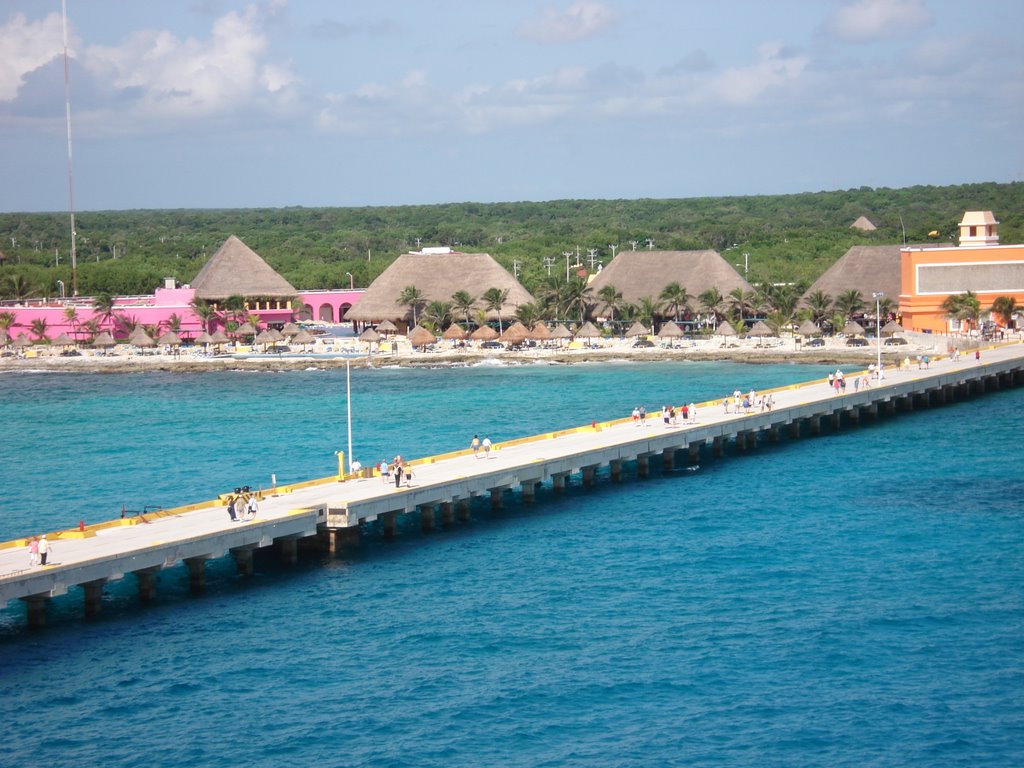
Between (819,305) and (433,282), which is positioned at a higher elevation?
(433,282)

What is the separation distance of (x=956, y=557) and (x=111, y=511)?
24.5 metres

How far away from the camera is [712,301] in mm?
102688

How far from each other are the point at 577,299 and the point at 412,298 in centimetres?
1188

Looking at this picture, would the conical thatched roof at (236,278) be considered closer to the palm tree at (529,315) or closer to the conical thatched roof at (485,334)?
the conical thatched roof at (485,334)

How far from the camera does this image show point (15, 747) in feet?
83.8

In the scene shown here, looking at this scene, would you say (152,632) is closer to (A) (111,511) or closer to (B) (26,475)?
(A) (111,511)

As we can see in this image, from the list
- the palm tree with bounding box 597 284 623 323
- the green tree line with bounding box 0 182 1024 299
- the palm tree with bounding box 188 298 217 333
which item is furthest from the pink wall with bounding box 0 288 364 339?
the palm tree with bounding box 597 284 623 323

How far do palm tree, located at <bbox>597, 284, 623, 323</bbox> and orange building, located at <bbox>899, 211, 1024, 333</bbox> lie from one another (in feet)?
69.6

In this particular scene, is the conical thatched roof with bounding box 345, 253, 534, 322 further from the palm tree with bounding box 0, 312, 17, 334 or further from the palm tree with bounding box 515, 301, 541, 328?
the palm tree with bounding box 0, 312, 17, 334

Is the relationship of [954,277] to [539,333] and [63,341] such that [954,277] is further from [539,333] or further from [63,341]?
[63,341]

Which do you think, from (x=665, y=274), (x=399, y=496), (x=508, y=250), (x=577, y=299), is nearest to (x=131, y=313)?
(x=577, y=299)

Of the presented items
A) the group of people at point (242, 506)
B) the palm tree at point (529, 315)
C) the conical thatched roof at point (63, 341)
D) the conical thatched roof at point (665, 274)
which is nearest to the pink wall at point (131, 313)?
the conical thatched roof at point (63, 341)

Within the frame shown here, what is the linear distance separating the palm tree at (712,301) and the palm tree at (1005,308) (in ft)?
60.2

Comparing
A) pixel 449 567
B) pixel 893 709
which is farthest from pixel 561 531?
pixel 893 709
